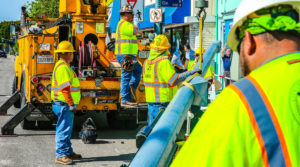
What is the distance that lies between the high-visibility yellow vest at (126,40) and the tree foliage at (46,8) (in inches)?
1435

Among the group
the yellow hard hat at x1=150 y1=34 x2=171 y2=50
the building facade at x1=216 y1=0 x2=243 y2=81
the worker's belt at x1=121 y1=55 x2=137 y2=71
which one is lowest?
the worker's belt at x1=121 y1=55 x2=137 y2=71

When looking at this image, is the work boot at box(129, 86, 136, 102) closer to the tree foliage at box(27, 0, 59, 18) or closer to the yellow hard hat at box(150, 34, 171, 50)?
the yellow hard hat at box(150, 34, 171, 50)

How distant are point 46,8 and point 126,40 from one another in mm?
40188

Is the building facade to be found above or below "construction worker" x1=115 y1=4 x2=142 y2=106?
above

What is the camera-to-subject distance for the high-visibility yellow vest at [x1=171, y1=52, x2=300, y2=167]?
4.30 feet

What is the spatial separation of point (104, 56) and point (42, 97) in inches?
70.9

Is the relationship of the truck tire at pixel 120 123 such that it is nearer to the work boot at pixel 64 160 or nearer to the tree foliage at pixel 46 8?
the work boot at pixel 64 160

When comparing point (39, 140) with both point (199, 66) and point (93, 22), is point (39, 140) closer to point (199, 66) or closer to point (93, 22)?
point (93, 22)

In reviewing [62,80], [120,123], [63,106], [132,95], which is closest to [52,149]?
[63,106]

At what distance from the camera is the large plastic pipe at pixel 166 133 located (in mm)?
1982

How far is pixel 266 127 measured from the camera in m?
1.34

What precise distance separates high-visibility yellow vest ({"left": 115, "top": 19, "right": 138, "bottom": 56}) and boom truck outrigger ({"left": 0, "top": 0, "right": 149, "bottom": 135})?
947mm

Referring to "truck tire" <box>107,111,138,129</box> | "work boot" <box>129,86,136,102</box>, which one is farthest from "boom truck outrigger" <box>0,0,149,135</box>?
"work boot" <box>129,86,136,102</box>

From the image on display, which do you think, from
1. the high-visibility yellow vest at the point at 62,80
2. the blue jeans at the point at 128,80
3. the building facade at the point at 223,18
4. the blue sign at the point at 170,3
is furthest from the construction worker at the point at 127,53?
the building facade at the point at 223,18
